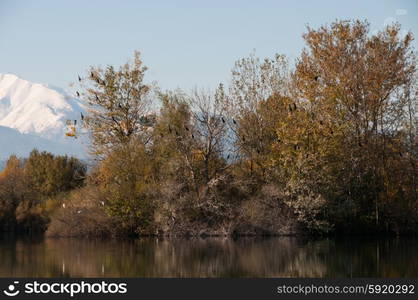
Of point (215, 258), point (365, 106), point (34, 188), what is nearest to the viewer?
point (215, 258)

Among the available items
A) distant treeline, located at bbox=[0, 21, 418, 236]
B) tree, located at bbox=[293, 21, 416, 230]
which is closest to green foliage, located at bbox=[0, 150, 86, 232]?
distant treeline, located at bbox=[0, 21, 418, 236]

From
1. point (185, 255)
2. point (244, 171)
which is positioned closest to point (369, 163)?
point (244, 171)

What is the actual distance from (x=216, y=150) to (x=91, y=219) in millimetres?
8999

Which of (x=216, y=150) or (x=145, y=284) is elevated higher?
(x=216, y=150)

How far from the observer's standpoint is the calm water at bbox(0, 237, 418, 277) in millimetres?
26719

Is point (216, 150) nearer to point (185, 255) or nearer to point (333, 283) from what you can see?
point (185, 255)

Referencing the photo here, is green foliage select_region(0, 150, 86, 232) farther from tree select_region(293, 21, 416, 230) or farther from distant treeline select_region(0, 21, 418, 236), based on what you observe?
tree select_region(293, 21, 416, 230)

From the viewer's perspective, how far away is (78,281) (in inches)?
921

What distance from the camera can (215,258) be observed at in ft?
104

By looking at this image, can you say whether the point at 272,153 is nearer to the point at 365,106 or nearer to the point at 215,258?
the point at 365,106

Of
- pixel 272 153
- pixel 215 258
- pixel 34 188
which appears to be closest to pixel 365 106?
pixel 272 153

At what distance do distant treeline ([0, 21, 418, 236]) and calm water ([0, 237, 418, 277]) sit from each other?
8.08 feet

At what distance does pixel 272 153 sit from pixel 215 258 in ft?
52.0

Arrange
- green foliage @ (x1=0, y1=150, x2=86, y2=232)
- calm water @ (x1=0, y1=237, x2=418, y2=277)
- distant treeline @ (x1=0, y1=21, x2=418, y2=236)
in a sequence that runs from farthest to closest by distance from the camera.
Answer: green foliage @ (x1=0, y1=150, x2=86, y2=232) → distant treeline @ (x1=0, y1=21, x2=418, y2=236) → calm water @ (x1=0, y1=237, x2=418, y2=277)
